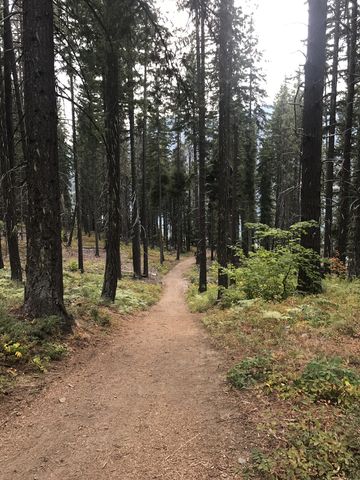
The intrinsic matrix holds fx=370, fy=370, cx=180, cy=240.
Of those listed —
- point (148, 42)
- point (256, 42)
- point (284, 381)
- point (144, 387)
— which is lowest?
point (144, 387)

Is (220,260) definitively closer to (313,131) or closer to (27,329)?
(313,131)

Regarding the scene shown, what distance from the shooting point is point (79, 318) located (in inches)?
340

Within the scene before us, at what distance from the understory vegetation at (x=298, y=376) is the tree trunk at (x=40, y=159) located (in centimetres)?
366

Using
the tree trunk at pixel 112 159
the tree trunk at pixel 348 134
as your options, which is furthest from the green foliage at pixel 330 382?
the tree trunk at pixel 348 134

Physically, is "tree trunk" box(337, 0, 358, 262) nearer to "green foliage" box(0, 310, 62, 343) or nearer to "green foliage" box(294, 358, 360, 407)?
"green foliage" box(294, 358, 360, 407)

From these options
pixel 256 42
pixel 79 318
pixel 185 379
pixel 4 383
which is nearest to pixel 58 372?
pixel 4 383

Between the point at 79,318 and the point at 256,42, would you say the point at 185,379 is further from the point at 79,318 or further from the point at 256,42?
the point at 256,42

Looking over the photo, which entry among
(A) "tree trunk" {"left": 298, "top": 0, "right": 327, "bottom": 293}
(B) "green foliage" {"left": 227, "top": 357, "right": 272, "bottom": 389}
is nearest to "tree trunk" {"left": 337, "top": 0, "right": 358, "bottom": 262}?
(A) "tree trunk" {"left": 298, "top": 0, "right": 327, "bottom": 293}

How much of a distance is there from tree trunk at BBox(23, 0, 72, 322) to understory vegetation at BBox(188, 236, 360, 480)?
366 cm

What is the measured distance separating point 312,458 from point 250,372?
2063mm

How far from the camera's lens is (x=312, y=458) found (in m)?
3.12

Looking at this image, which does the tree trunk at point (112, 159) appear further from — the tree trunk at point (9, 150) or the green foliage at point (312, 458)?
the green foliage at point (312, 458)

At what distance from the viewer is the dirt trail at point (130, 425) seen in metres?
3.40

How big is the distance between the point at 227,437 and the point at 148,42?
881 centimetres
